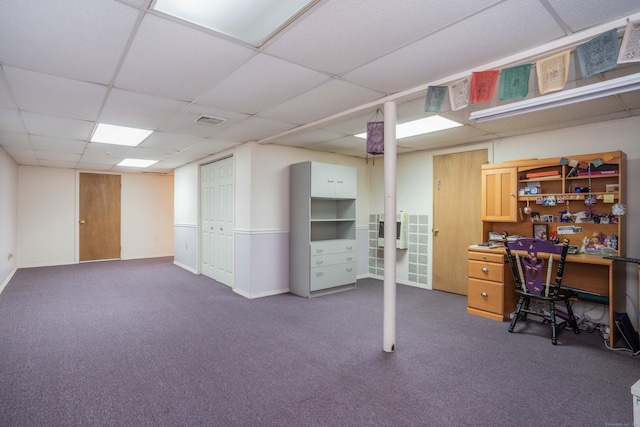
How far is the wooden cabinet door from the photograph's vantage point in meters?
3.95

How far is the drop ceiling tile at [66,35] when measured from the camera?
1.65 metres

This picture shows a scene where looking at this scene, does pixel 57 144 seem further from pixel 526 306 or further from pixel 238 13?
pixel 526 306

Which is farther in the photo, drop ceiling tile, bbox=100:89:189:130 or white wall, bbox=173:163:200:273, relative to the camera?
white wall, bbox=173:163:200:273

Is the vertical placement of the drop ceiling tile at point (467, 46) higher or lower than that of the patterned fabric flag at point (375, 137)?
higher

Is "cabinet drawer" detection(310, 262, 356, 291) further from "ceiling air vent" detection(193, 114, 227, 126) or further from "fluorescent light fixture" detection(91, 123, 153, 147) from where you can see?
"fluorescent light fixture" detection(91, 123, 153, 147)

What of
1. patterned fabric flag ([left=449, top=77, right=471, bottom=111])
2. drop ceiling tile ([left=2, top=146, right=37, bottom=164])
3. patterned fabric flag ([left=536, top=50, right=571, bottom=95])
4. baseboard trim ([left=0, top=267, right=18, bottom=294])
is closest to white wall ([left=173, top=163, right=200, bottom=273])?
drop ceiling tile ([left=2, top=146, right=37, bottom=164])

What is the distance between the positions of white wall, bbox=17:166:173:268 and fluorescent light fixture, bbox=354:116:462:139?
675cm

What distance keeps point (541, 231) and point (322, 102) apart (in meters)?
3.08

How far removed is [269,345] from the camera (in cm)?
302

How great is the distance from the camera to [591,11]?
166 cm

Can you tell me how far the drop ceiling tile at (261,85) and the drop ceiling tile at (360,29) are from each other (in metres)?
0.15

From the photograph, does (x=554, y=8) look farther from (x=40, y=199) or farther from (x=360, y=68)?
(x=40, y=199)

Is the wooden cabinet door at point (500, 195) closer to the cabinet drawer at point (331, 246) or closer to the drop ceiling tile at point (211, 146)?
the cabinet drawer at point (331, 246)

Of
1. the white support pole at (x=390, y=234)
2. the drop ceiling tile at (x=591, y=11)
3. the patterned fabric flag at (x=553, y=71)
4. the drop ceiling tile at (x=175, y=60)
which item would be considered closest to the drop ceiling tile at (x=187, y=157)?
the drop ceiling tile at (x=175, y=60)
